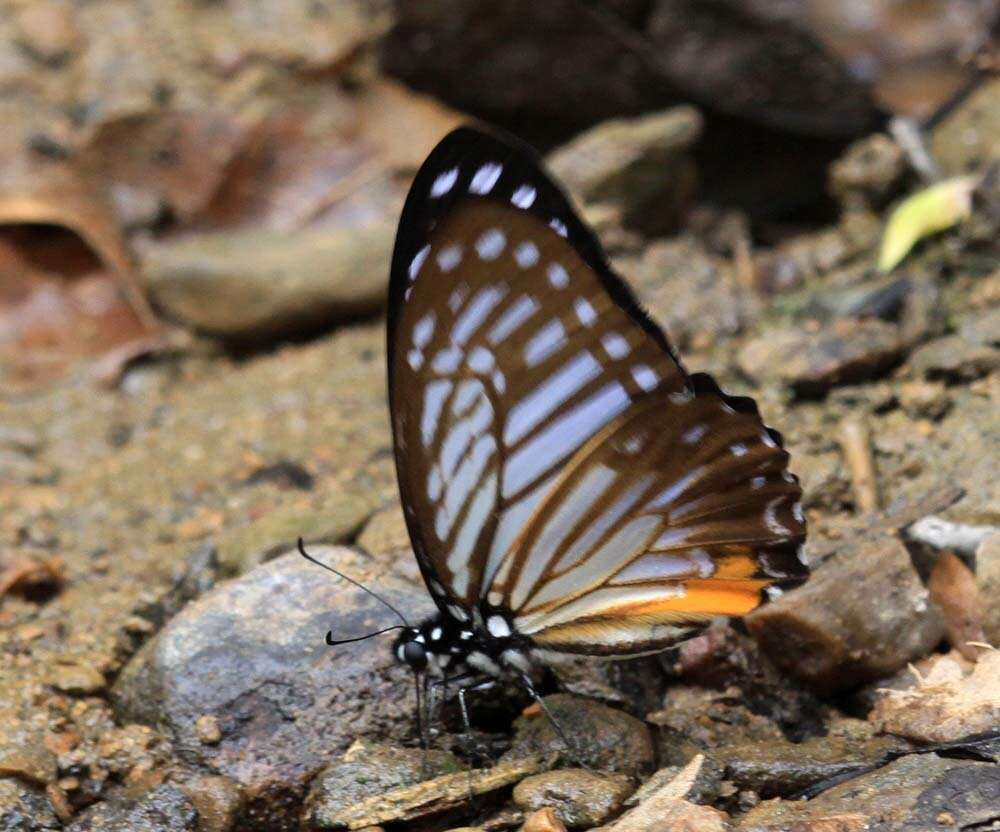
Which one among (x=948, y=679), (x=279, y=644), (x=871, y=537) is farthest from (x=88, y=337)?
(x=948, y=679)

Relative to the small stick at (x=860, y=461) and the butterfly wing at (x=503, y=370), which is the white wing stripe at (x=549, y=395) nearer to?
the butterfly wing at (x=503, y=370)

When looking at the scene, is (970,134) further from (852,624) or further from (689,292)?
(852,624)

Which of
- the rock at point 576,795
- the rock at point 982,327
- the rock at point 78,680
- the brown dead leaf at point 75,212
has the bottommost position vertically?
the rock at point 576,795

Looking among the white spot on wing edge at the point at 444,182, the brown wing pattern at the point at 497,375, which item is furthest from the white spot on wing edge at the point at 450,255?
the white spot on wing edge at the point at 444,182

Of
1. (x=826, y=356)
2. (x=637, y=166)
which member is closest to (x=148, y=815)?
(x=826, y=356)

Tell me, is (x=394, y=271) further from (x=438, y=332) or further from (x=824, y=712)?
Result: (x=824, y=712)

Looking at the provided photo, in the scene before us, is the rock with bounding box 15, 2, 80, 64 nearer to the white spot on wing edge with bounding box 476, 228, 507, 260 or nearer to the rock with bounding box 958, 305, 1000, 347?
the white spot on wing edge with bounding box 476, 228, 507, 260
